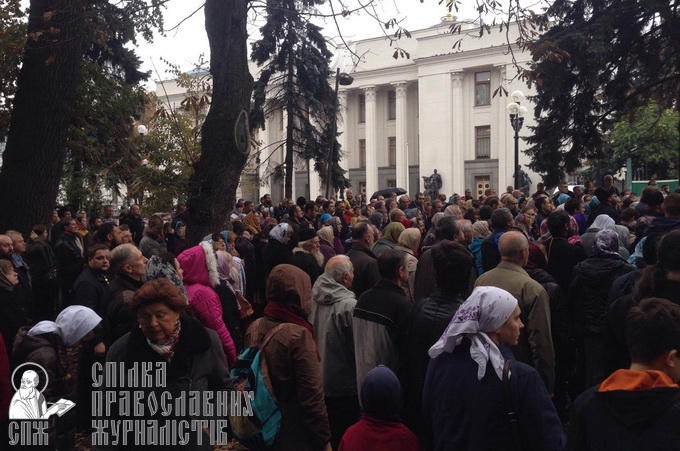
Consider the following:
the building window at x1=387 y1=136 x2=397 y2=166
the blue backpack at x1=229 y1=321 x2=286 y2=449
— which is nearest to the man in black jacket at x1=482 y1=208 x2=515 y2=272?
the blue backpack at x1=229 y1=321 x2=286 y2=449

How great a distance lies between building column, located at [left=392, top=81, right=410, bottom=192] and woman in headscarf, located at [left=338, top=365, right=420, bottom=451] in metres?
51.4

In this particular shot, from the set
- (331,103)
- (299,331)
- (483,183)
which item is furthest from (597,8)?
(483,183)

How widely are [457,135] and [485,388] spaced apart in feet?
164

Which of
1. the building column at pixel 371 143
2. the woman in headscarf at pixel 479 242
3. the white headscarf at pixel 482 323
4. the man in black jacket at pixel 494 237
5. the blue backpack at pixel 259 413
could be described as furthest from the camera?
the building column at pixel 371 143

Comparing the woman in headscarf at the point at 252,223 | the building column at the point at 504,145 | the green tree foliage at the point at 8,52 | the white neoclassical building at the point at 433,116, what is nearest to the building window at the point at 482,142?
the white neoclassical building at the point at 433,116

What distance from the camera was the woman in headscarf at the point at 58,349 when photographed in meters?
4.36

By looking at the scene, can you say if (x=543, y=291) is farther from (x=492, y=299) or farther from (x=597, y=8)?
(x=597, y=8)

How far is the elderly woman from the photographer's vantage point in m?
3.72

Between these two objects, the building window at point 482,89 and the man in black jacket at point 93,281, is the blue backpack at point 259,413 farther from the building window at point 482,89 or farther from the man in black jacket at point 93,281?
the building window at point 482,89

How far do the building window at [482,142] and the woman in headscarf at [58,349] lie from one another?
162ft

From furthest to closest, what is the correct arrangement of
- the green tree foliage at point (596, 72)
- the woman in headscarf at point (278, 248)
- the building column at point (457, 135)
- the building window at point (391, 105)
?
1. the building window at point (391, 105)
2. the building column at point (457, 135)
3. the green tree foliage at point (596, 72)
4. the woman in headscarf at point (278, 248)

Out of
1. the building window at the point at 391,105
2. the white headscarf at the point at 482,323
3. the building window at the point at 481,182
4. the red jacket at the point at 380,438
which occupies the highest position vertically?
the building window at the point at 391,105

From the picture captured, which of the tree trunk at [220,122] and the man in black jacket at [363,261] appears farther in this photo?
the tree trunk at [220,122]

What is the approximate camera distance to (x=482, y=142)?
171 feet
